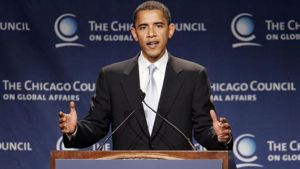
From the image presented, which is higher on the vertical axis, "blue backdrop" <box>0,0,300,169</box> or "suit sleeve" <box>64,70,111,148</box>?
"blue backdrop" <box>0,0,300,169</box>

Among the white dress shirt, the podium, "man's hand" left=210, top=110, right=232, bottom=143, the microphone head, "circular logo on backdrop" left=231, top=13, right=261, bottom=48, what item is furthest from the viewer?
"circular logo on backdrop" left=231, top=13, right=261, bottom=48

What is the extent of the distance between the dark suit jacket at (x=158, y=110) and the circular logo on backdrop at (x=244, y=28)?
187 cm

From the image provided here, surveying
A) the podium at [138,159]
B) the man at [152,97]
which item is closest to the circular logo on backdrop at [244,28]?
the man at [152,97]

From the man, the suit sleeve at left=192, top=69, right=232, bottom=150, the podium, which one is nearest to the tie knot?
the man

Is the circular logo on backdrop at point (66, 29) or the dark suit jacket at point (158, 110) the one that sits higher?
the circular logo on backdrop at point (66, 29)

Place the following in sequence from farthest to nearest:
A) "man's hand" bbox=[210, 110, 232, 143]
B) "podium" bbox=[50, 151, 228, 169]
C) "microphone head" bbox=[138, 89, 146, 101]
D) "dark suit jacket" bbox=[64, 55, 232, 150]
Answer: "dark suit jacket" bbox=[64, 55, 232, 150] → "microphone head" bbox=[138, 89, 146, 101] → "man's hand" bbox=[210, 110, 232, 143] → "podium" bbox=[50, 151, 228, 169]

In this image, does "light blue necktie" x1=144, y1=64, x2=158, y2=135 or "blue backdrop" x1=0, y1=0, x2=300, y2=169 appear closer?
"light blue necktie" x1=144, y1=64, x2=158, y2=135

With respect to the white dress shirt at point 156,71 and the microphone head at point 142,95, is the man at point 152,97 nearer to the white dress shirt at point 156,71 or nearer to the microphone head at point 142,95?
the white dress shirt at point 156,71

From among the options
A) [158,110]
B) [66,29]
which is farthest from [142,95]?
[66,29]

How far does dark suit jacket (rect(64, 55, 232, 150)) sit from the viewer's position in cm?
309

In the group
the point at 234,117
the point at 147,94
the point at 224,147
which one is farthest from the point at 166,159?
the point at 234,117

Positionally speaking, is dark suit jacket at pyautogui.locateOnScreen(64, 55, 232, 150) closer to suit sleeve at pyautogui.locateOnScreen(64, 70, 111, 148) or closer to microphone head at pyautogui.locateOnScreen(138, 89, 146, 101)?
suit sleeve at pyautogui.locateOnScreen(64, 70, 111, 148)

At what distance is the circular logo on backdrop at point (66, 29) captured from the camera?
5148 mm

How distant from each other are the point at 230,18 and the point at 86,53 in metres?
1.07
